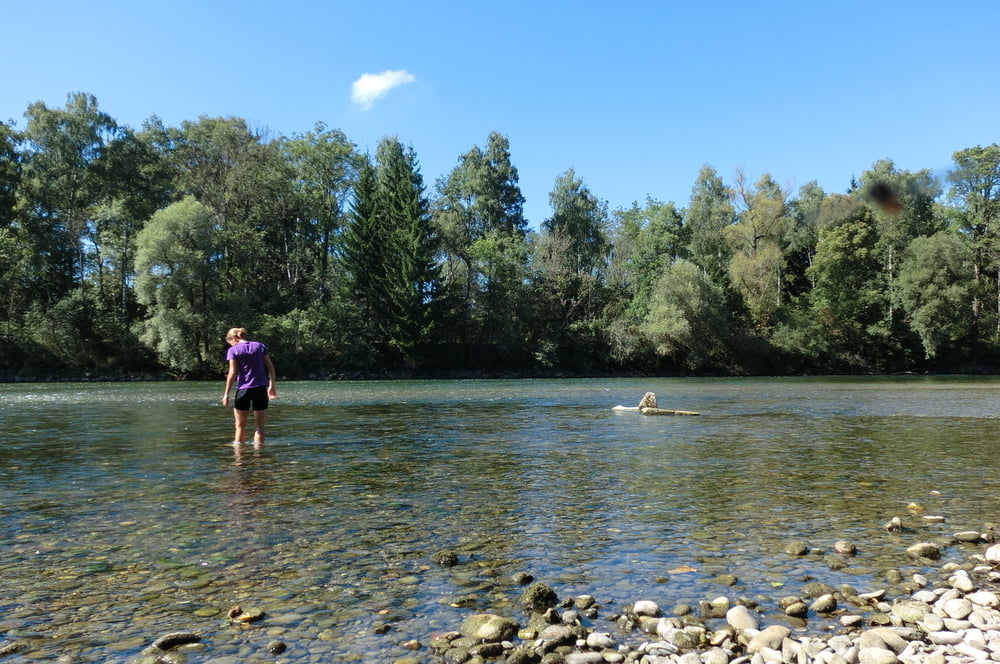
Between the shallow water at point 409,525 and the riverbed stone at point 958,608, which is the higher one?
the riverbed stone at point 958,608

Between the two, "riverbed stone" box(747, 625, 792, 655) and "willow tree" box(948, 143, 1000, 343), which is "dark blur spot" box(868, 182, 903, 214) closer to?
"riverbed stone" box(747, 625, 792, 655)

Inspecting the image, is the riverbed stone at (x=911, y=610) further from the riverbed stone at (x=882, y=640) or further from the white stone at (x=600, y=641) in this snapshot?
the white stone at (x=600, y=641)

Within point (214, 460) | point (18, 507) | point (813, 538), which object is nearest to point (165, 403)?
point (214, 460)

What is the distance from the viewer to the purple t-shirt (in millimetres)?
13023

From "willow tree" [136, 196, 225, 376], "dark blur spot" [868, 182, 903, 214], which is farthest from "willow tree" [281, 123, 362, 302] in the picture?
"dark blur spot" [868, 182, 903, 214]

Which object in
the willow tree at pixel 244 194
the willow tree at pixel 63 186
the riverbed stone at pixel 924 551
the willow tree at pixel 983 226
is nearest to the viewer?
the riverbed stone at pixel 924 551

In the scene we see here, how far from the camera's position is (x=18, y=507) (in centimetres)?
777

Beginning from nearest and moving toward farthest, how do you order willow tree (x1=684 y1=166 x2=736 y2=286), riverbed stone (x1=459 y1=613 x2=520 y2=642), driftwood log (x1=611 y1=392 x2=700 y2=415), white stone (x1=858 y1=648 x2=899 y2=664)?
white stone (x1=858 y1=648 x2=899 y2=664) < riverbed stone (x1=459 y1=613 x2=520 y2=642) < driftwood log (x1=611 y1=392 x2=700 y2=415) < willow tree (x1=684 y1=166 x2=736 y2=286)

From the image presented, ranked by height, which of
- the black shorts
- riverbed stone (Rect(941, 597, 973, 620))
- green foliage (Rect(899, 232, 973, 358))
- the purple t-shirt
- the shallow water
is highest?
green foliage (Rect(899, 232, 973, 358))

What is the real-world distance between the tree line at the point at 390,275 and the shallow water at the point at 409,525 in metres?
46.2

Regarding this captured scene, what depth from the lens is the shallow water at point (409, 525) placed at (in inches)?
183

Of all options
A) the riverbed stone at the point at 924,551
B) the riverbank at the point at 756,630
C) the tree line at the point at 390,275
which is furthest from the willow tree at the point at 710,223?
the riverbank at the point at 756,630

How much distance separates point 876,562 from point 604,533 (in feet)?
7.86

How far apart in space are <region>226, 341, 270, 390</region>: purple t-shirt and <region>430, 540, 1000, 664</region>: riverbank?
965 cm
